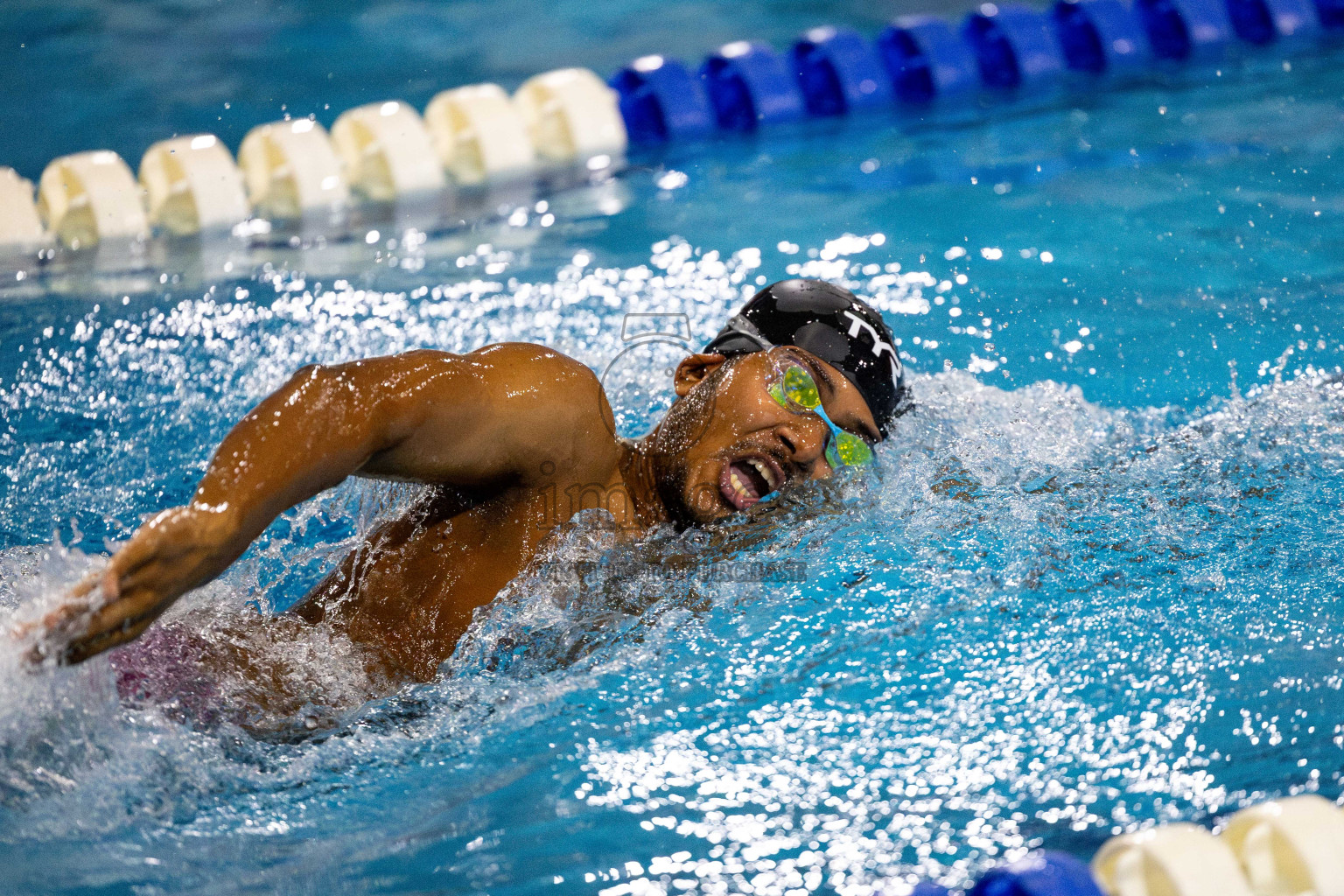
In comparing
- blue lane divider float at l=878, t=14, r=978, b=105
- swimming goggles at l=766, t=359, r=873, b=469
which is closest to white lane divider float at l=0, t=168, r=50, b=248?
swimming goggles at l=766, t=359, r=873, b=469

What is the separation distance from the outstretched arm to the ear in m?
0.53

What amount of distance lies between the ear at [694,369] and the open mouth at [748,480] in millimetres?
372

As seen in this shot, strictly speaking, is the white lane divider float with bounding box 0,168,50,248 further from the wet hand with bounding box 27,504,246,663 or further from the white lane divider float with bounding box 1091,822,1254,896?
the white lane divider float with bounding box 1091,822,1254,896

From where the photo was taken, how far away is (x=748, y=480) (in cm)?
Answer: 236

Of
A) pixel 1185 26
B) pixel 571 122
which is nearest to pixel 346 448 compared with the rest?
pixel 571 122

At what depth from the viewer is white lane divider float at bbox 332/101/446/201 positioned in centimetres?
513

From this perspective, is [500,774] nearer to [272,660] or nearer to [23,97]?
[272,660]

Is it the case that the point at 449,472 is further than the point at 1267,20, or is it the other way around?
the point at 1267,20

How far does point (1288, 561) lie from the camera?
2.54m

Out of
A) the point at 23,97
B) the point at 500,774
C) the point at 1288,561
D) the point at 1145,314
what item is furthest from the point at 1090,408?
the point at 23,97

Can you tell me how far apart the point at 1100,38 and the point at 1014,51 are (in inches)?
19.0

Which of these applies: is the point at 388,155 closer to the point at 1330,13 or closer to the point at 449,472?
the point at 449,472

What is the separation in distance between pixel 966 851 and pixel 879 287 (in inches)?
101

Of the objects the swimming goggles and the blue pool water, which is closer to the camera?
the blue pool water
